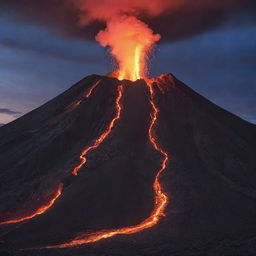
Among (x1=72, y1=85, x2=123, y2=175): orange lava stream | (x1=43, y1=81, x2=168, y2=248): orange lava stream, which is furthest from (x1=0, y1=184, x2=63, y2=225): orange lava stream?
(x1=43, y1=81, x2=168, y2=248): orange lava stream

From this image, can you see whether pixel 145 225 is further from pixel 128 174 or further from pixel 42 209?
pixel 42 209

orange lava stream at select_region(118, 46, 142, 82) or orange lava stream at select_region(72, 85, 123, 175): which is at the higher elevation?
orange lava stream at select_region(118, 46, 142, 82)

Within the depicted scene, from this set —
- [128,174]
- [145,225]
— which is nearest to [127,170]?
[128,174]

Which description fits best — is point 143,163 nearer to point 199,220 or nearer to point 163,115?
point 199,220

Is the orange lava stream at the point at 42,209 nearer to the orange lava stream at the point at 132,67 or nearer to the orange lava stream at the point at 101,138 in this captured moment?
the orange lava stream at the point at 101,138

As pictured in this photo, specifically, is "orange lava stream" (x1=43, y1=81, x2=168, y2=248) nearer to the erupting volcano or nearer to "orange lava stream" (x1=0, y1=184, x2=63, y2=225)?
the erupting volcano
